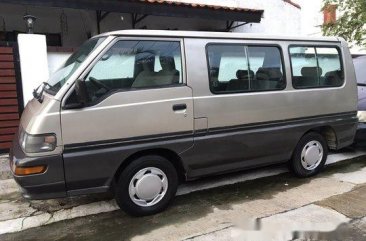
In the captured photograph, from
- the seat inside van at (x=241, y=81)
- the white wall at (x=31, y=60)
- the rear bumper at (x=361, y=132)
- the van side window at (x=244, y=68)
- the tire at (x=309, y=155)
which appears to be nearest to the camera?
the van side window at (x=244, y=68)

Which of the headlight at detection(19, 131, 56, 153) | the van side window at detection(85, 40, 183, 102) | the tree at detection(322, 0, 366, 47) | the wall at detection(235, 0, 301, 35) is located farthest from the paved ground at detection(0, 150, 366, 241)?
the tree at detection(322, 0, 366, 47)

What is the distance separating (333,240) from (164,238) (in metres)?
1.60

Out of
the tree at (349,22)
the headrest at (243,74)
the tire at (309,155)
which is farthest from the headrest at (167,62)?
the tree at (349,22)

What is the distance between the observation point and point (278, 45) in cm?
485

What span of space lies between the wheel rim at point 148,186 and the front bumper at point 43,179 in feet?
2.40

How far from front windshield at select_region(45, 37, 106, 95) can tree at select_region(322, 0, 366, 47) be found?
30.3 ft

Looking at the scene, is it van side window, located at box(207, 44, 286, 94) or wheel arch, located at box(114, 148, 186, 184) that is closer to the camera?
wheel arch, located at box(114, 148, 186, 184)

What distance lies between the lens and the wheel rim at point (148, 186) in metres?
3.96

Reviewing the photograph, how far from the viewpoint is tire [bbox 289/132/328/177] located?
5168mm

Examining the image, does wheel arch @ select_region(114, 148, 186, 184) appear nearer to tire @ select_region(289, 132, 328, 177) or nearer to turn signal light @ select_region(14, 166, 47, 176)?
turn signal light @ select_region(14, 166, 47, 176)

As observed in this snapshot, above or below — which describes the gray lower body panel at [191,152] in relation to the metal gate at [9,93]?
below

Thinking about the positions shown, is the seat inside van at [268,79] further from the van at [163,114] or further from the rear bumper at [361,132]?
the rear bumper at [361,132]

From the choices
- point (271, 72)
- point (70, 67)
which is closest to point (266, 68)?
point (271, 72)

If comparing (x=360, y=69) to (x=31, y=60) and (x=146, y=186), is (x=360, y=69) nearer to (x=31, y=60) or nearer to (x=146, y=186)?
(x=146, y=186)
